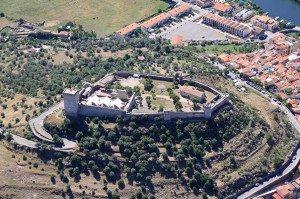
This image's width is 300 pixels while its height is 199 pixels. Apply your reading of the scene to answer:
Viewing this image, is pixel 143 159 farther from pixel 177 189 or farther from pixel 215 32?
pixel 215 32

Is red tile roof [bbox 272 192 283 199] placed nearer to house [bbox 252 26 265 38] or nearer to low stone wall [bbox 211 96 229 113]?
low stone wall [bbox 211 96 229 113]

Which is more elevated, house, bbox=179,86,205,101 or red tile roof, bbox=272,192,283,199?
house, bbox=179,86,205,101

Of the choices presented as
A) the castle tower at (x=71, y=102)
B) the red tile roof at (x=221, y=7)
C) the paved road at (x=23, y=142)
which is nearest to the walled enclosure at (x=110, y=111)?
the castle tower at (x=71, y=102)

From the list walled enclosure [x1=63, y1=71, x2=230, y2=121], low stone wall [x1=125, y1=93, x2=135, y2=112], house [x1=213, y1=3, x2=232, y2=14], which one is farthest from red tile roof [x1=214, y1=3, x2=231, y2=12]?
low stone wall [x1=125, y1=93, x2=135, y2=112]

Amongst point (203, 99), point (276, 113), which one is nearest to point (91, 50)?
point (203, 99)

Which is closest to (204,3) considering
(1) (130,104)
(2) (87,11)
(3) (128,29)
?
(3) (128,29)

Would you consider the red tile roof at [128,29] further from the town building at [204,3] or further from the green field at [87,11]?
the town building at [204,3]
